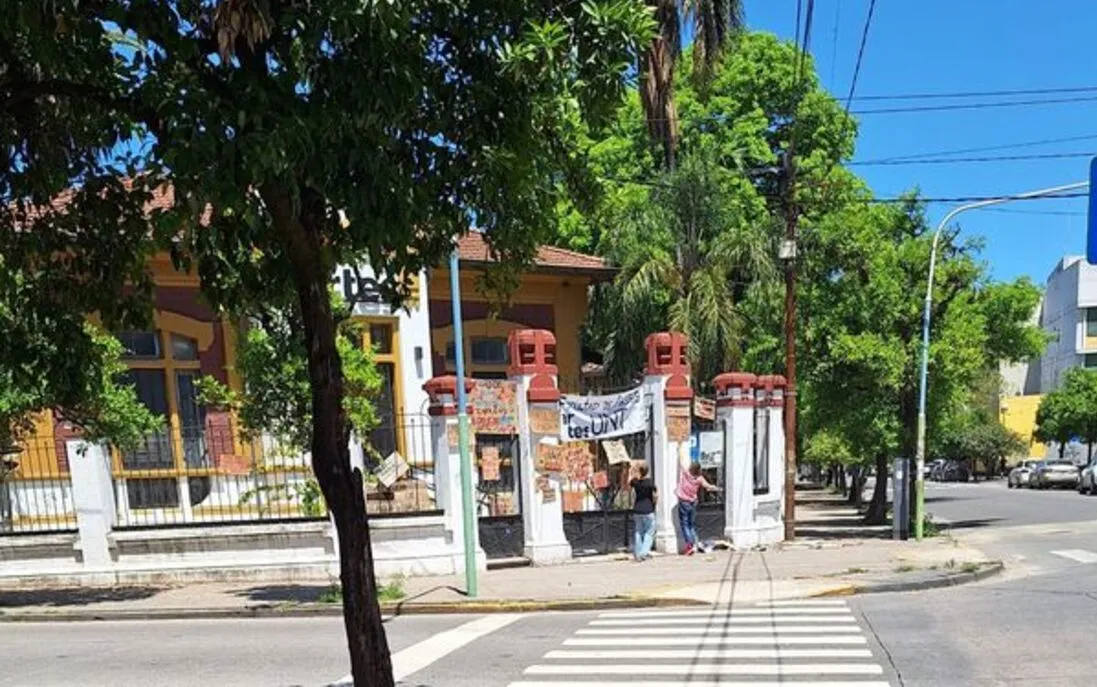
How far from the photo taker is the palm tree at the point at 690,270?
23078mm

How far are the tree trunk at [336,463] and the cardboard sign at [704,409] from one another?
13.7m

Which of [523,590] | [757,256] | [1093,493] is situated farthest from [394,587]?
[1093,493]

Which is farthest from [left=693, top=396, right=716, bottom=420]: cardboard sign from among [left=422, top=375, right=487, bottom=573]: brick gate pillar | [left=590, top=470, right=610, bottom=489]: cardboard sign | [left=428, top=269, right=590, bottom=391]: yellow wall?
[left=422, top=375, right=487, bottom=573]: brick gate pillar

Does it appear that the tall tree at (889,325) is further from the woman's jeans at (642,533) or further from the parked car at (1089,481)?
the parked car at (1089,481)

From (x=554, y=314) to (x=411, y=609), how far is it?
11.2 meters

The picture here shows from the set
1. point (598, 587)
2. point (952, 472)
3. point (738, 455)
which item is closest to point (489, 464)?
point (598, 587)

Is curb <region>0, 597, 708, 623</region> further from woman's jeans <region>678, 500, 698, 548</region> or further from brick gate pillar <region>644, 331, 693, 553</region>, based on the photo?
brick gate pillar <region>644, 331, 693, 553</region>

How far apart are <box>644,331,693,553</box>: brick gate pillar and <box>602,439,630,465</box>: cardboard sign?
2.45 feet

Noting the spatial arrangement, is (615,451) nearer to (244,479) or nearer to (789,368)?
(789,368)

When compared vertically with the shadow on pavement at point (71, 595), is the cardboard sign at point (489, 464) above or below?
above

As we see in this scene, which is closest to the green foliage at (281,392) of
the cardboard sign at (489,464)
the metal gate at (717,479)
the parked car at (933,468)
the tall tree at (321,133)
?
the cardboard sign at (489,464)

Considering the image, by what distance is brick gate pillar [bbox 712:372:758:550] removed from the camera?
17344 mm

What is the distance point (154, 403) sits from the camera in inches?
746

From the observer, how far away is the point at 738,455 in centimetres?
1741
